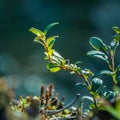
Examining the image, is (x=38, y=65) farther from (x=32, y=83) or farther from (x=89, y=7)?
(x=89, y=7)

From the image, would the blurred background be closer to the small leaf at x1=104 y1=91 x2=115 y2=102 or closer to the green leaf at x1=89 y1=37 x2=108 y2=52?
the green leaf at x1=89 y1=37 x2=108 y2=52

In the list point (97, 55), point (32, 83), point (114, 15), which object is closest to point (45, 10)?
point (114, 15)

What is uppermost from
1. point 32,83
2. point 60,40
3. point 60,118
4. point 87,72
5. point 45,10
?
point 45,10

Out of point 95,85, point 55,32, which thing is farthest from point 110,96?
point 55,32

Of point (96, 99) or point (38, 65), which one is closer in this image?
point (96, 99)

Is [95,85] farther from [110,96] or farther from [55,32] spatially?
[55,32]

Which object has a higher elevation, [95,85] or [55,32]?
[55,32]

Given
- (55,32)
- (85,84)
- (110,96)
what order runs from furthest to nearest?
(55,32) < (85,84) < (110,96)

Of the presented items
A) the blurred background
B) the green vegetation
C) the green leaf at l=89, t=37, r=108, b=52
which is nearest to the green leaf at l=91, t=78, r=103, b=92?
the green vegetation

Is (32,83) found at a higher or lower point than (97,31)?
lower
